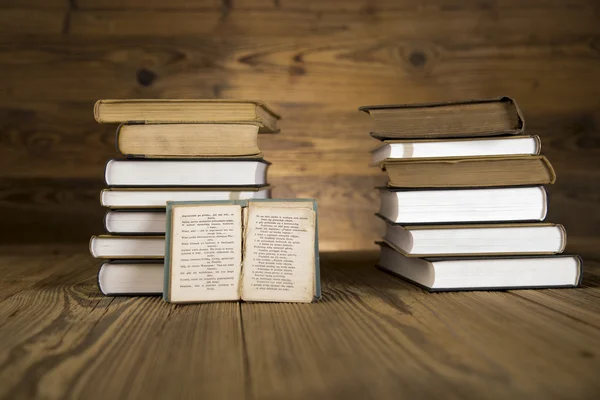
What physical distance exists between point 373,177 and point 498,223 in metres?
0.67

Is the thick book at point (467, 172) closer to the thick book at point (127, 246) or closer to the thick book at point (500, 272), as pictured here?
the thick book at point (500, 272)

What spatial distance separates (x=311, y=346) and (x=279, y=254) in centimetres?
29

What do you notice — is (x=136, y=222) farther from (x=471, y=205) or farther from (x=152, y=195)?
(x=471, y=205)

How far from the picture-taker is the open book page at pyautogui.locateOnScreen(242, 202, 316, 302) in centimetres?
98

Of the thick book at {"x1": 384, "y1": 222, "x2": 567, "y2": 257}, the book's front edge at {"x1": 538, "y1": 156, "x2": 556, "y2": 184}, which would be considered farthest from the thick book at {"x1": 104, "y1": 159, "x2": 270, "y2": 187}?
the book's front edge at {"x1": 538, "y1": 156, "x2": 556, "y2": 184}

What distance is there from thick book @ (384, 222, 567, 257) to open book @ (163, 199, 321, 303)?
0.74ft

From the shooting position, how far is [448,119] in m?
1.11

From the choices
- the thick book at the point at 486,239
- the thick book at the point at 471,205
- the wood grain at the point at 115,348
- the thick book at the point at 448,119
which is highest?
the thick book at the point at 448,119

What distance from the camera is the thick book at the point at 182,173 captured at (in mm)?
1080

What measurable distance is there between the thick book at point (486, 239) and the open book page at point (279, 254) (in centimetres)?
22

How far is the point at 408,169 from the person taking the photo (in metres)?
1.09

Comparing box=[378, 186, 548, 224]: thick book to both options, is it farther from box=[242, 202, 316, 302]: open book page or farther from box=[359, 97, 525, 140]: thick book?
box=[242, 202, 316, 302]: open book page

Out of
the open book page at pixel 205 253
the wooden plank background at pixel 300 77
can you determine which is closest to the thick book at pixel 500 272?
the open book page at pixel 205 253

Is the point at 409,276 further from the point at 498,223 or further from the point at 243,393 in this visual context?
the point at 243,393
